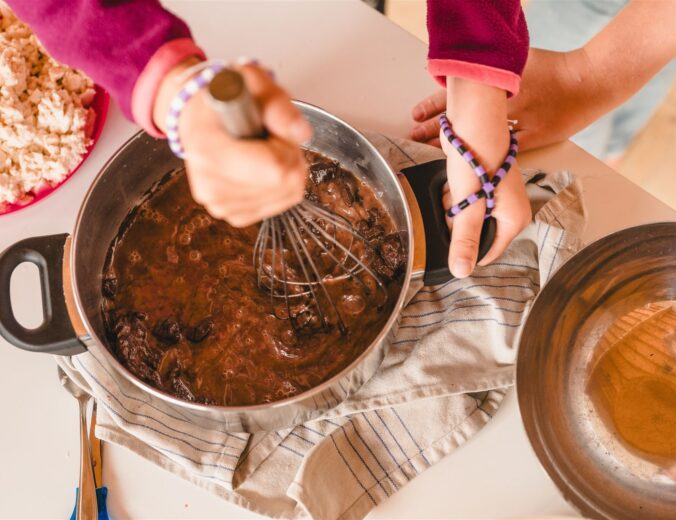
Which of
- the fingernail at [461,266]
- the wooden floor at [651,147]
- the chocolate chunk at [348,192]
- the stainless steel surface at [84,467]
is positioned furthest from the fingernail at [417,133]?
the wooden floor at [651,147]

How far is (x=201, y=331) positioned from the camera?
1.93 feet

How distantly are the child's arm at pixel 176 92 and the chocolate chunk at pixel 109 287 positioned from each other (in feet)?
0.70

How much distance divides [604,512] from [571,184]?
0.99ft

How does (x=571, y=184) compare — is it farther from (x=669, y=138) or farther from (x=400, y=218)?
(x=669, y=138)

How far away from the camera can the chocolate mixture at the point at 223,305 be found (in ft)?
1.90

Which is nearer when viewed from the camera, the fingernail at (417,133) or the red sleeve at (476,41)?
the red sleeve at (476,41)

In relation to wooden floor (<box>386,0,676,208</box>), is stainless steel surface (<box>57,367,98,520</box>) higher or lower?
higher

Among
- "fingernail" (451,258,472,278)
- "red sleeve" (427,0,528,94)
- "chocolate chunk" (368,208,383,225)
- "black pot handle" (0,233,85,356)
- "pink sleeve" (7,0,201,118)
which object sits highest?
"pink sleeve" (7,0,201,118)

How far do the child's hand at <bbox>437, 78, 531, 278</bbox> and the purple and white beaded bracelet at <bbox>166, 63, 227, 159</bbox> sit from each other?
25cm

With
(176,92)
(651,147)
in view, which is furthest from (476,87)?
(651,147)

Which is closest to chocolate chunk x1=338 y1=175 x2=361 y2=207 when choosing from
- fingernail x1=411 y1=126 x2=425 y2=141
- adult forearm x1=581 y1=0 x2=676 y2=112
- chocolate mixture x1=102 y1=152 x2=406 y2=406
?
chocolate mixture x1=102 y1=152 x2=406 y2=406

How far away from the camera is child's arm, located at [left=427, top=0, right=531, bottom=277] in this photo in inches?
20.8

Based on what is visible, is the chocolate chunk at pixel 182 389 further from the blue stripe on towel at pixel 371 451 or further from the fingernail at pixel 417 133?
the fingernail at pixel 417 133

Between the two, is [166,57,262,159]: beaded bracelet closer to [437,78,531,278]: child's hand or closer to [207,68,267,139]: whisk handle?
[207,68,267,139]: whisk handle
